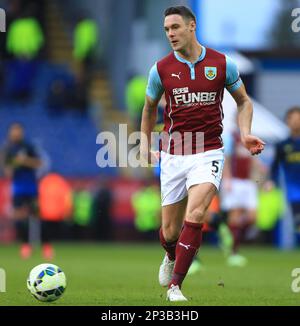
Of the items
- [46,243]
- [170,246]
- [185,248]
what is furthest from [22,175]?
[185,248]

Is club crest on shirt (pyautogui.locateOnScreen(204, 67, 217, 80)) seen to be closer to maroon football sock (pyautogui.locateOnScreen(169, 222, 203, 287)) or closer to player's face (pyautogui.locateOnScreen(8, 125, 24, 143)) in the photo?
maroon football sock (pyautogui.locateOnScreen(169, 222, 203, 287))

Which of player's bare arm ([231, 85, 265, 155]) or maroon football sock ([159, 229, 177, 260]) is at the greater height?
player's bare arm ([231, 85, 265, 155])

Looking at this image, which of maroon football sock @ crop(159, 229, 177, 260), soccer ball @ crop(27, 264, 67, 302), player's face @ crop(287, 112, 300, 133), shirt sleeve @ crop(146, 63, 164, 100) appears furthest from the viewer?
player's face @ crop(287, 112, 300, 133)

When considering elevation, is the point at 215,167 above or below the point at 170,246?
above

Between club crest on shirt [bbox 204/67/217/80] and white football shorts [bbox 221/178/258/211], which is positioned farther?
white football shorts [bbox 221/178/258/211]

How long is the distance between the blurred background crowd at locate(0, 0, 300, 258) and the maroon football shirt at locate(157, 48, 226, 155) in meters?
5.95

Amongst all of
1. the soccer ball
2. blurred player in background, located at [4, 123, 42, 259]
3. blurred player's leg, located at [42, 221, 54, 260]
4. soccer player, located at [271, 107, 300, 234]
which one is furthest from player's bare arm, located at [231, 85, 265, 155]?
blurred player in background, located at [4, 123, 42, 259]

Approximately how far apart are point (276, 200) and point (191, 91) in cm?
1241

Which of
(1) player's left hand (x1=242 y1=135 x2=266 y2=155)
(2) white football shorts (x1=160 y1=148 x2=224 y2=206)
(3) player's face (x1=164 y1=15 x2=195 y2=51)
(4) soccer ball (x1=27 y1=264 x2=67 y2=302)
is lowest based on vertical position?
(4) soccer ball (x1=27 y1=264 x2=67 y2=302)

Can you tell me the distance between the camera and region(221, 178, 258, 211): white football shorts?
15578mm

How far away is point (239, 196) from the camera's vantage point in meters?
15.8

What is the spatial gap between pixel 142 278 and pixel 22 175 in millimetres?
5605

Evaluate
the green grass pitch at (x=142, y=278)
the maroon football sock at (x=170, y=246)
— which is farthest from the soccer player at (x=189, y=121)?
the green grass pitch at (x=142, y=278)

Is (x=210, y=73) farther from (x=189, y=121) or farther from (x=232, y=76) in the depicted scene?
(x=189, y=121)
